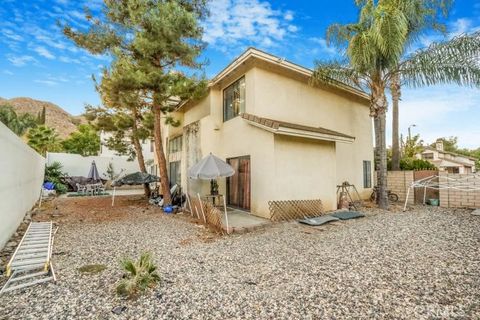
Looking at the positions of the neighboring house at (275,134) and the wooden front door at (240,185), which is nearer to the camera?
the neighboring house at (275,134)

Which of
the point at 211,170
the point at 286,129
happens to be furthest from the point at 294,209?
the point at 211,170

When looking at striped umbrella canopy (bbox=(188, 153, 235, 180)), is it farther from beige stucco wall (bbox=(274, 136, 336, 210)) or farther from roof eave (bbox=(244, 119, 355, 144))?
roof eave (bbox=(244, 119, 355, 144))

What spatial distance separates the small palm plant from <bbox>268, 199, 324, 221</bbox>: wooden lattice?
212 inches

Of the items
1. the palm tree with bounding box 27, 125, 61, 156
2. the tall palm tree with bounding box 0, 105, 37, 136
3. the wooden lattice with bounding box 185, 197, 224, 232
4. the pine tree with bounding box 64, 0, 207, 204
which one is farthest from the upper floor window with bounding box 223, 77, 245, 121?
the tall palm tree with bounding box 0, 105, 37, 136

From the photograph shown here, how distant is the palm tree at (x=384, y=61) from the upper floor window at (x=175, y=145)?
31.1 ft

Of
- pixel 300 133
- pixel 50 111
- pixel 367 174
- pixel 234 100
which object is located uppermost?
pixel 50 111

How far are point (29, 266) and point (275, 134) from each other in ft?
25.6

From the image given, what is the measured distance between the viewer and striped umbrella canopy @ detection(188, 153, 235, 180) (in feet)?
27.7

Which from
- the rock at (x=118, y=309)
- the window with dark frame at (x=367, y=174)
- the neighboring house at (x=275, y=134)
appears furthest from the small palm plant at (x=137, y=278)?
the window with dark frame at (x=367, y=174)

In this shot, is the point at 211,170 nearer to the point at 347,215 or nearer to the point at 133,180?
the point at 347,215

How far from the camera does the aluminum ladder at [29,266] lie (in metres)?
3.99

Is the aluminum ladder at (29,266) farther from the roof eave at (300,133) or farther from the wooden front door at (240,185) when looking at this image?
the roof eave at (300,133)

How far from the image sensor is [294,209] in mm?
9164

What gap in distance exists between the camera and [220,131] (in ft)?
40.5
